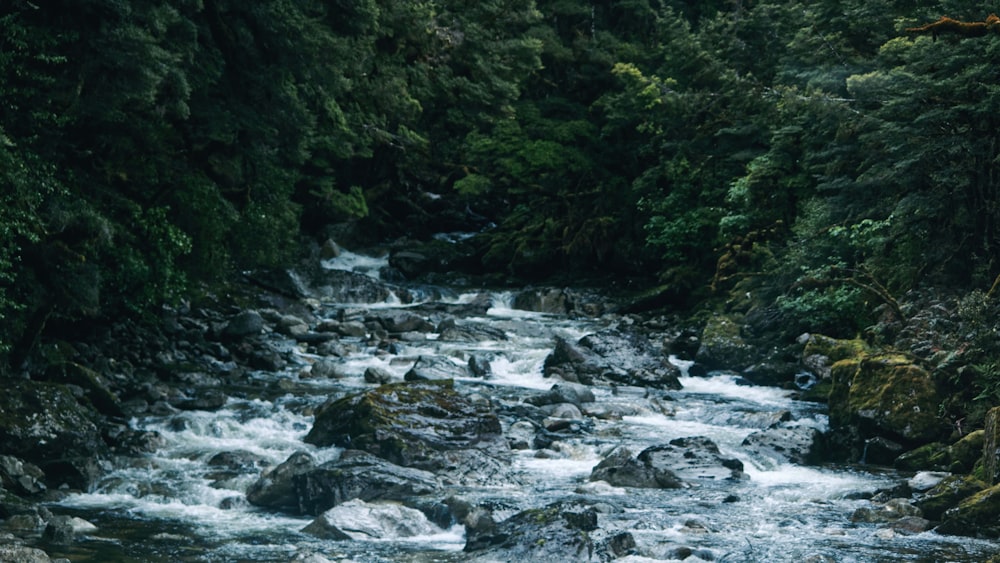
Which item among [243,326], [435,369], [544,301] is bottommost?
[435,369]

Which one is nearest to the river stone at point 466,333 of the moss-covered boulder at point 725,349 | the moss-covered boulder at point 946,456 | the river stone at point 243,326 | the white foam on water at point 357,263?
the river stone at point 243,326

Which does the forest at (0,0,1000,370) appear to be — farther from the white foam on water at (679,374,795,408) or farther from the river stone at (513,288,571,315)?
the river stone at (513,288,571,315)

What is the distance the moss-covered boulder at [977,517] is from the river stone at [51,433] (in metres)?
9.51

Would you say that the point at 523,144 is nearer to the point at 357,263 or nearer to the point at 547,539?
the point at 357,263

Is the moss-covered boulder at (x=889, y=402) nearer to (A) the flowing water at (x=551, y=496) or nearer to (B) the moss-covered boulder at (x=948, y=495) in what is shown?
(A) the flowing water at (x=551, y=496)

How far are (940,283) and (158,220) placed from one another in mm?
12806

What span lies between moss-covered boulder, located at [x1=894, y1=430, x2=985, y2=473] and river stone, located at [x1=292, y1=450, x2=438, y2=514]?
6.19 m

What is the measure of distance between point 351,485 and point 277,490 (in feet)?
2.81

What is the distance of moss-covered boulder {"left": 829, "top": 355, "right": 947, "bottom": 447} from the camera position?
1305 cm

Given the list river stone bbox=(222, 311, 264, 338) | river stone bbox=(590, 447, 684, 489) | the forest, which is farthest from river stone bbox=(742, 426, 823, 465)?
river stone bbox=(222, 311, 264, 338)

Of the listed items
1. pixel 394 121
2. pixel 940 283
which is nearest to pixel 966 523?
pixel 940 283

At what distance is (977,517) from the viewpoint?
32.4 ft

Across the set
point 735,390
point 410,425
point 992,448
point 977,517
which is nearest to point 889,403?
point 992,448

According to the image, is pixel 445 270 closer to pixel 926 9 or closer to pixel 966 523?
pixel 926 9
